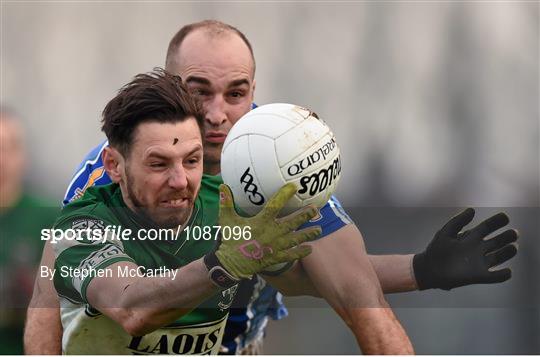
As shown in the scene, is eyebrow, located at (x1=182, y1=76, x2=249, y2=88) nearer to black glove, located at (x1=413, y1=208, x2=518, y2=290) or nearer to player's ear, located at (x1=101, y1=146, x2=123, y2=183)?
player's ear, located at (x1=101, y1=146, x2=123, y2=183)

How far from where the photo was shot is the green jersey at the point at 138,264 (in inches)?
263

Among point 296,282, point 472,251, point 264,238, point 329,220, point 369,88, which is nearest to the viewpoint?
point 264,238

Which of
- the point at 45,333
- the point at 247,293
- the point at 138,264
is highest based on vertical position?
the point at 138,264

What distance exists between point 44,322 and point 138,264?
1.25 meters

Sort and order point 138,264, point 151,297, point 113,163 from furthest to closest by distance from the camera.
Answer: point 113,163 → point 138,264 → point 151,297

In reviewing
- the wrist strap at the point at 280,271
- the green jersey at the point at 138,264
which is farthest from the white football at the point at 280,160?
the wrist strap at the point at 280,271

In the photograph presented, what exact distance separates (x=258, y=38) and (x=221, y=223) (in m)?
8.23

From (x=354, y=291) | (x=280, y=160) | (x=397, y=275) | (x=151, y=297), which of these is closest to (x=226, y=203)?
(x=280, y=160)

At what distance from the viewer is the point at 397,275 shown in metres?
7.72

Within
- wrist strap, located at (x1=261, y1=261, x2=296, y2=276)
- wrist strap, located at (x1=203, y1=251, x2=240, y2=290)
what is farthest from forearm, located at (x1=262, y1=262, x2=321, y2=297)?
wrist strap, located at (x1=203, y1=251, x2=240, y2=290)

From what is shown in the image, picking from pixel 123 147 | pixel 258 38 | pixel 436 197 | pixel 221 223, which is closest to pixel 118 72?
pixel 258 38

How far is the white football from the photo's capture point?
242 inches

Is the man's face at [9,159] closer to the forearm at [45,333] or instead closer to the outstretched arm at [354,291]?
the forearm at [45,333]

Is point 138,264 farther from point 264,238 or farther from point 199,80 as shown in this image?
point 199,80
